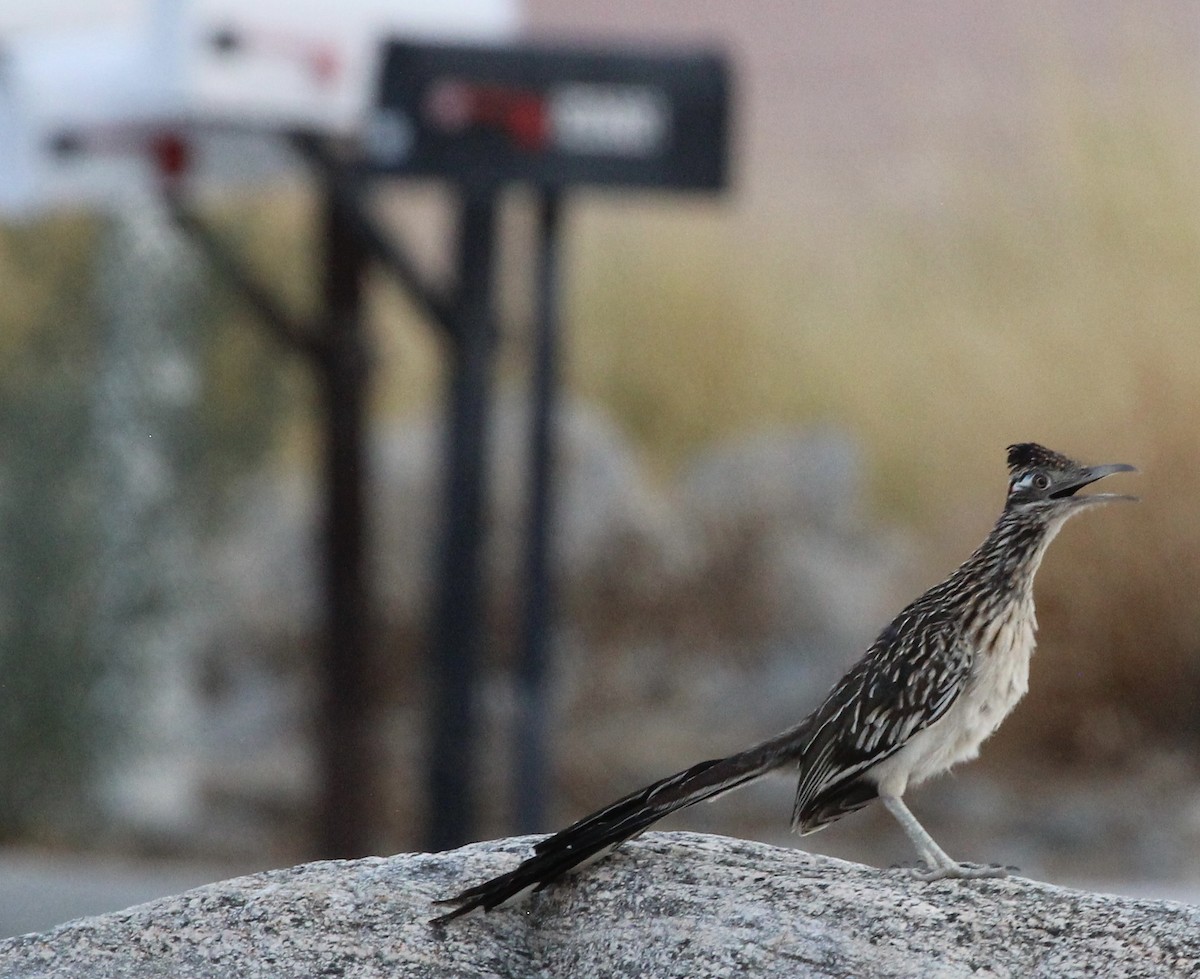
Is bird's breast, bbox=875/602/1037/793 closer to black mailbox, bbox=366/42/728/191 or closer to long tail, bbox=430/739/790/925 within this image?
long tail, bbox=430/739/790/925

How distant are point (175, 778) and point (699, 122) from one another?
545 centimetres

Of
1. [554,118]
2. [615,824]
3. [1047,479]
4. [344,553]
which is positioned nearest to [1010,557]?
[1047,479]

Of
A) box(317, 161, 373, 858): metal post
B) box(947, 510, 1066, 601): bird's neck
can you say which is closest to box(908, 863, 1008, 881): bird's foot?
box(947, 510, 1066, 601): bird's neck

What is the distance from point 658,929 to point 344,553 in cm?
461

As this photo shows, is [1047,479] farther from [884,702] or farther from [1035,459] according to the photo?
[884,702]

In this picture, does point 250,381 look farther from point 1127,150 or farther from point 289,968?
point 289,968

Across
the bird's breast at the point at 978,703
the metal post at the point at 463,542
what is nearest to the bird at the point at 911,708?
the bird's breast at the point at 978,703

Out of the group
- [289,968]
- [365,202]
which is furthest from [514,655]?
[289,968]

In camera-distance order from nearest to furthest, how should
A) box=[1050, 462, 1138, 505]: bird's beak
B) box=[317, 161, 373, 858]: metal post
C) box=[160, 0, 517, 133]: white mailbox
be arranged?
1. box=[1050, 462, 1138, 505]: bird's beak
2. box=[160, 0, 517, 133]: white mailbox
3. box=[317, 161, 373, 858]: metal post

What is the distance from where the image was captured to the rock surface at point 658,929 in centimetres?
250

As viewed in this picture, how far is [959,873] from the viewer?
2.61 m

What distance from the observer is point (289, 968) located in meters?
2.57

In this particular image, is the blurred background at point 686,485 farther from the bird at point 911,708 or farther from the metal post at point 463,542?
the bird at point 911,708

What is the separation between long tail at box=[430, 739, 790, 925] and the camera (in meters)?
2.47
